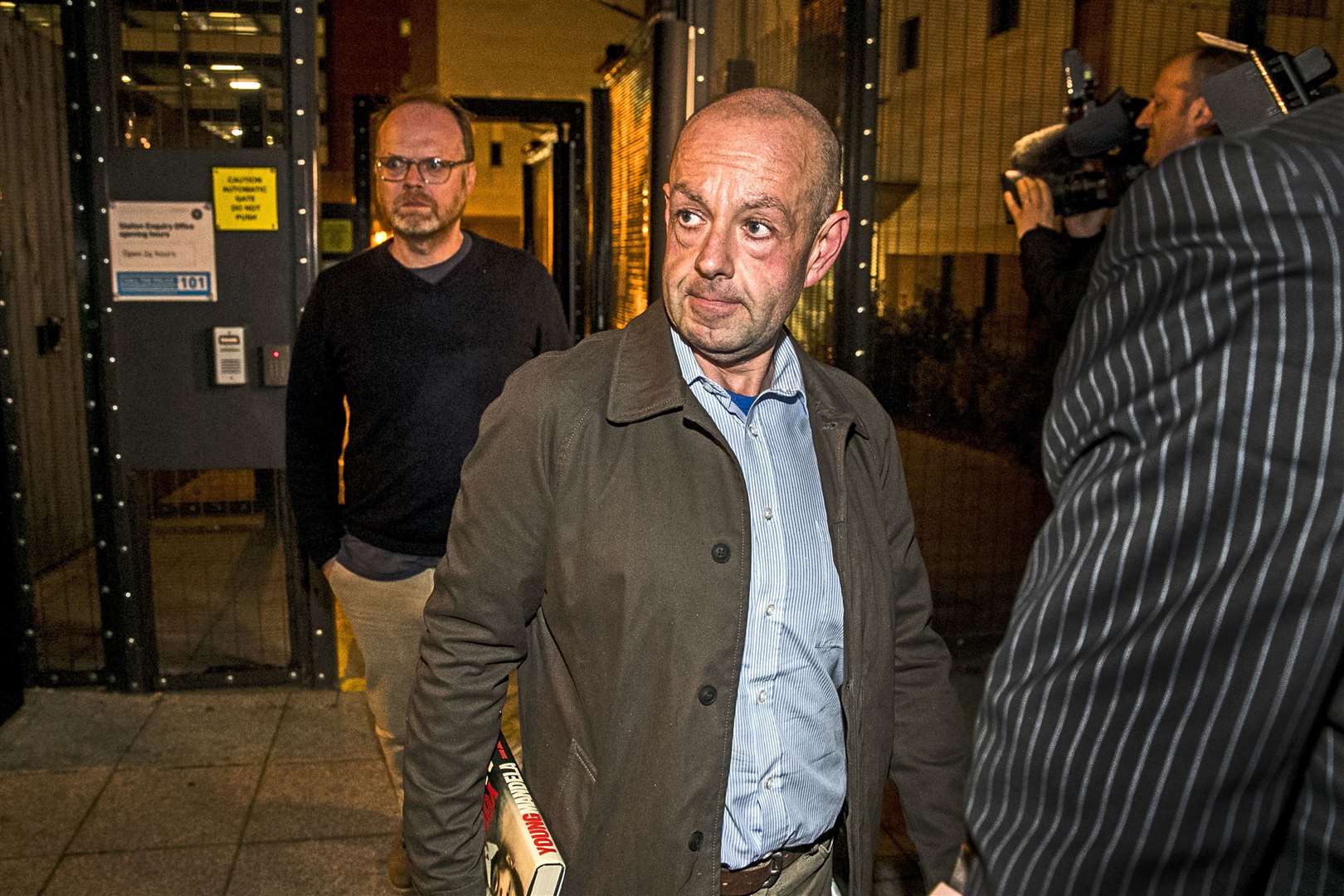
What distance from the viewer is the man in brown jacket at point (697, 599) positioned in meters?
1.64

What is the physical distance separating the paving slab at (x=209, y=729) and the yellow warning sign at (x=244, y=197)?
2019 millimetres

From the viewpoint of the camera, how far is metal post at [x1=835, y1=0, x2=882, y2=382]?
3992mm

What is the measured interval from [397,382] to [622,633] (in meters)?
1.65

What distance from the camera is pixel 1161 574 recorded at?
0.83 meters

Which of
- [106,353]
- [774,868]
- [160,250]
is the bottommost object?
[774,868]

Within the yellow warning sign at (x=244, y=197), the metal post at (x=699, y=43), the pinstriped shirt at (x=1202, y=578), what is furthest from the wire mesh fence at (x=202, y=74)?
the pinstriped shirt at (x=1202, y=578)

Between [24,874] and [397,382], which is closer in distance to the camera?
[397,382]

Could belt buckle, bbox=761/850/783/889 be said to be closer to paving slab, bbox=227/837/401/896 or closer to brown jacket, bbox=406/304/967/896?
brown jacket, bbox=406/304/967/896

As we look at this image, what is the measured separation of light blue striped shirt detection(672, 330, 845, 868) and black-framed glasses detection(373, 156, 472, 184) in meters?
1.60

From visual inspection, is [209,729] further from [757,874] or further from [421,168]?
[757,874]

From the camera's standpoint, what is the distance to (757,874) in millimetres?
1753

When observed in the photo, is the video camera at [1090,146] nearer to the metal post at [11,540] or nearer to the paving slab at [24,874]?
the paving slab at [24,874]

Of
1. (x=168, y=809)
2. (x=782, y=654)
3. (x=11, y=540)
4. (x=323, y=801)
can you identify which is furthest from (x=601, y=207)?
(x=782, y=654)

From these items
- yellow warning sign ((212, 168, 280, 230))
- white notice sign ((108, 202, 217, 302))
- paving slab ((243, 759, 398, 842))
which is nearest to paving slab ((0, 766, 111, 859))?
paving slab ((243, 759, 398, 842))
